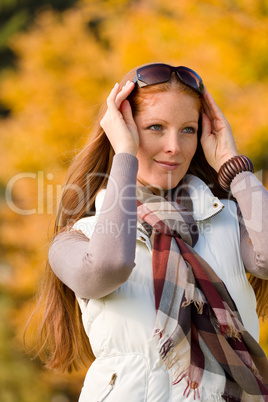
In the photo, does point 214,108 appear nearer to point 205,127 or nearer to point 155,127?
point 205,127

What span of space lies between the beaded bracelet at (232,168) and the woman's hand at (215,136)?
0.17ft

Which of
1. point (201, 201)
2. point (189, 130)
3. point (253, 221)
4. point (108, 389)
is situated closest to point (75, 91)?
point (189, 130)

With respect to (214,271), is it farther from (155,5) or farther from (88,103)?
(155,5)

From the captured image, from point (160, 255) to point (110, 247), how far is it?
0.81 feet

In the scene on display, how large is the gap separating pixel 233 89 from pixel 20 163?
246 cm

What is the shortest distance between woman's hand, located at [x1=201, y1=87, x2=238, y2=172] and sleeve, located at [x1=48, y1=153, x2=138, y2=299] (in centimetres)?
44

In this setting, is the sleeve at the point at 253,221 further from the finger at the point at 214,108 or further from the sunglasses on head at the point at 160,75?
the sunglasses on head at the point at 160,75

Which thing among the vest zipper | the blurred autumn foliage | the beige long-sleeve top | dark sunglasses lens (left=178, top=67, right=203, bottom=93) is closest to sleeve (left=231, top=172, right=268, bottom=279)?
the beige long-sleeve top

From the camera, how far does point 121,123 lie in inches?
76.1

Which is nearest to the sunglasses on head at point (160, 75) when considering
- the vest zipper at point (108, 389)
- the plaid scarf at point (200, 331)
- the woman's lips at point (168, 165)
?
the woman's lips at point (168, 165)

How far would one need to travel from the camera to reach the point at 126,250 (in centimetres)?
169

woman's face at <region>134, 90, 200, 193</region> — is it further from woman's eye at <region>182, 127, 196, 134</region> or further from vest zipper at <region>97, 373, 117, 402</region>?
vest zipper at <region>97, 373, 117, 402</region>

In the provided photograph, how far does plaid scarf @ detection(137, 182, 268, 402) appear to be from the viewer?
1.74 metres

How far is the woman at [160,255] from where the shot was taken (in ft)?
5.69
